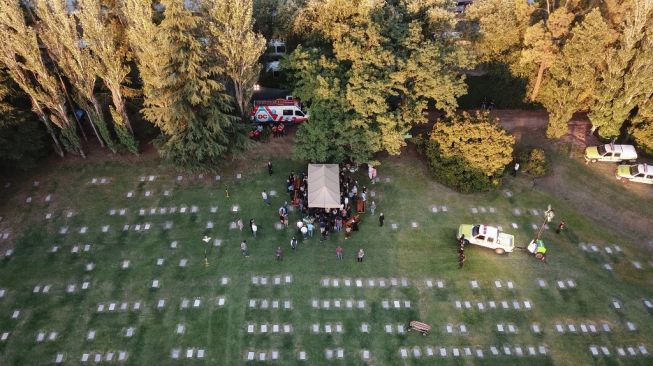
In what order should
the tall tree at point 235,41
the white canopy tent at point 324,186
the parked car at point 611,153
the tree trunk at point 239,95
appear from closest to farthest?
the tall tree at point 235,41
the white canopy tent at point 324,186
the tree trunk at point 239,95
the parked car at point 611,153

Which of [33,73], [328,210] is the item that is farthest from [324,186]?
[33,73]

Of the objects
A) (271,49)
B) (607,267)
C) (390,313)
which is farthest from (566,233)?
(271,49)

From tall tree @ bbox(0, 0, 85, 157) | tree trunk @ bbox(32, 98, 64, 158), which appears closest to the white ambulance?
tall tree @ bbox(0, 0, 85, 157)

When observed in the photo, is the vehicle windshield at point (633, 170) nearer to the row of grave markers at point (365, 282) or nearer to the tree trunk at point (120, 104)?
the row of grave markers at point (365, 282)

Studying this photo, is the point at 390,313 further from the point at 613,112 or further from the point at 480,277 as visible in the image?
the point at 613,112

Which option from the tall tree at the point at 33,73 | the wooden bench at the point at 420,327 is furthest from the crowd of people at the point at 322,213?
the tall tree at the point at 33,73
